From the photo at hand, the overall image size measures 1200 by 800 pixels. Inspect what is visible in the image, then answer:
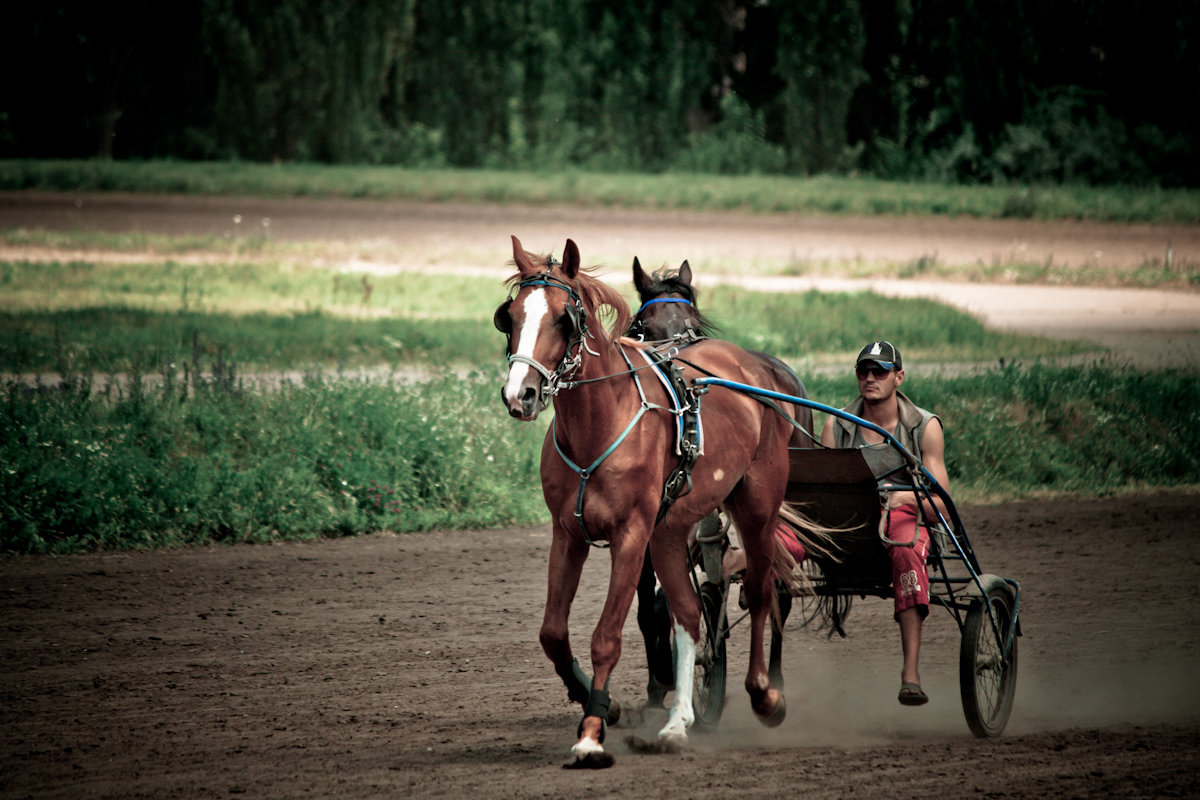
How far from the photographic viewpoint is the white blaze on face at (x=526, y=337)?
4.35 m

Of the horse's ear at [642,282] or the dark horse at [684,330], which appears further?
the horse's ear at [642,282]

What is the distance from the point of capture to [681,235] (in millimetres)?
25906

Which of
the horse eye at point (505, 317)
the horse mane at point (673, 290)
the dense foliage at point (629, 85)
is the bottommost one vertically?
the horse eye at point (505, 317)

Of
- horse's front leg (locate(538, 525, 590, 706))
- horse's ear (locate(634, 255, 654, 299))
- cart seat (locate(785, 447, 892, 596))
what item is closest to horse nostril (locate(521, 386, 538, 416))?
horse's front leg (locate(538, 525, 590, 706))

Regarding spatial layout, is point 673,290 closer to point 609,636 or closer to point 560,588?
point 560,588

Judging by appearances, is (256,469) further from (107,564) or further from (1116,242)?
(1116,242)

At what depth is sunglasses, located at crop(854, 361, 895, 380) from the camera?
18.1 ft

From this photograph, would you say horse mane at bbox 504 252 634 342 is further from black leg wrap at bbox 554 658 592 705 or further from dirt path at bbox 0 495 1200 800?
dirt path at bbox 0 495 1200 800

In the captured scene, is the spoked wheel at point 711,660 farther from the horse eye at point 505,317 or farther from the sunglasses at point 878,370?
the horse eye at point 505,317

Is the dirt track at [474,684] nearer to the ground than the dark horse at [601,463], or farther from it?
nearer to the ground

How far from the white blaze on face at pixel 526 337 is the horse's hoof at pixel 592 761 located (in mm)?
1325

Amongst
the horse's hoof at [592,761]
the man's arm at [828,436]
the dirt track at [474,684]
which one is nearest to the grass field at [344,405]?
the dirt track at [474,684]

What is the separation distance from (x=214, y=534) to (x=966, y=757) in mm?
5528

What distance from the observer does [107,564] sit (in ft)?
26.1
